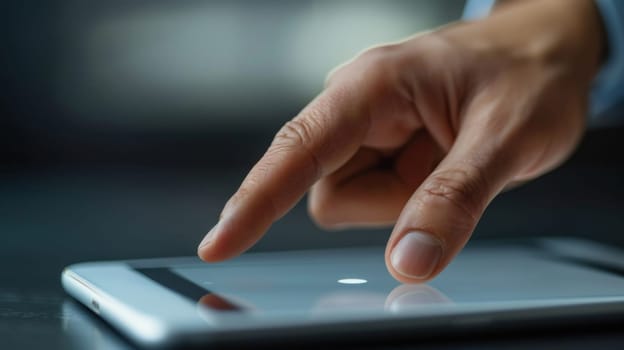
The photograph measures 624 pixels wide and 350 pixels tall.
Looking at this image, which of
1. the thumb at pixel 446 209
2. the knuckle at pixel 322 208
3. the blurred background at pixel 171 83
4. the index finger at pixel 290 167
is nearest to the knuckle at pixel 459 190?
the thumb at pixel 446 209

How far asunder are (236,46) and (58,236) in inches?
34.0

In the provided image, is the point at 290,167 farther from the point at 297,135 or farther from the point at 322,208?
the point at 322,208

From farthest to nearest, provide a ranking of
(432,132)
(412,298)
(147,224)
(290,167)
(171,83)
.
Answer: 1. (171,83)
2. (147,224)
3. (432,132)
4. (290,167)
5. (412,298)

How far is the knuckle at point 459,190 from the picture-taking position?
65 centimetres

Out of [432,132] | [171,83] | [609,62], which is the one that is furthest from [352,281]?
[171,83]

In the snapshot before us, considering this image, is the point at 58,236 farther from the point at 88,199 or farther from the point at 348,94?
the point at 348,94

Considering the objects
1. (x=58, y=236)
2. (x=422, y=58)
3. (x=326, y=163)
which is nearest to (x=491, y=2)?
(x=422, y=58)

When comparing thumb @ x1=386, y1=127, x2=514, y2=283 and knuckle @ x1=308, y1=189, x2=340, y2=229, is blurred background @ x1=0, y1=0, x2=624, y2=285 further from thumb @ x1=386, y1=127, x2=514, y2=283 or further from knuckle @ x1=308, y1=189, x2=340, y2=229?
thumb @ x1=386, y1=127, x2=514, y2=283

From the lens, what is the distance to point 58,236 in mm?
1072

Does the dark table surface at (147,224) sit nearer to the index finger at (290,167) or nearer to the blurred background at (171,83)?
the blurred background at (171,83)

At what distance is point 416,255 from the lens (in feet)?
1.99

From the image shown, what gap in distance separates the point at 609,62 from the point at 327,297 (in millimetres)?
578

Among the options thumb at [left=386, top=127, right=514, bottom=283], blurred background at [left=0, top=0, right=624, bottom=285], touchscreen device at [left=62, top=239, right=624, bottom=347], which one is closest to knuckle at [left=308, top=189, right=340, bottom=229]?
touchscreen device at [left=62, top=239, right=624, bottom=347]

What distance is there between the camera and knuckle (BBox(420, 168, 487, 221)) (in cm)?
65
